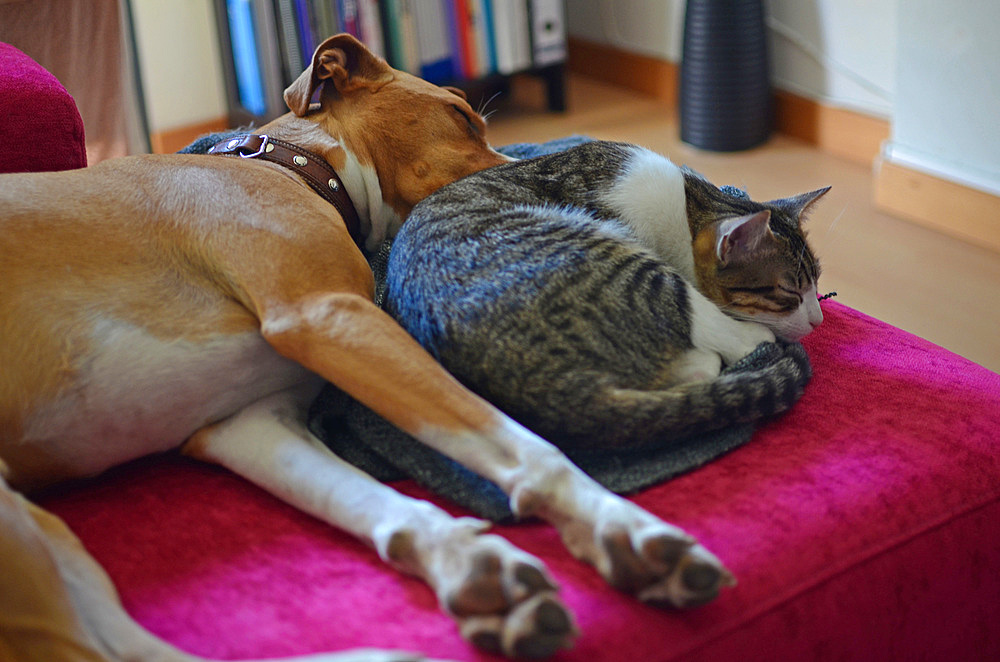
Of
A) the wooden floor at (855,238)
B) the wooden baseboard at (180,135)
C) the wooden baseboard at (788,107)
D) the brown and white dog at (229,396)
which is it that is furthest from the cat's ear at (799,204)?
the wooden baseboard at (180,135)

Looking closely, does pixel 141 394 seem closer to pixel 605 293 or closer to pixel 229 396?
pixel 229 396

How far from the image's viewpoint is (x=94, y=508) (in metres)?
1.47

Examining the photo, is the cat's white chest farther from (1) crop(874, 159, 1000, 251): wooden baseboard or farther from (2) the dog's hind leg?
(1) crop(874, 159, 1000, 251): wooden baseboard

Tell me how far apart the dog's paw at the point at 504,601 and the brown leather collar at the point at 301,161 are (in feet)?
3.06

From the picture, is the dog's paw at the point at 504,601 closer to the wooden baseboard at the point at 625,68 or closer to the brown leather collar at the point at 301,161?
the brown leather collar at the point at 301,161

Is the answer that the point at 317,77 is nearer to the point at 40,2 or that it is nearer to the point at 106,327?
the point at 106,327

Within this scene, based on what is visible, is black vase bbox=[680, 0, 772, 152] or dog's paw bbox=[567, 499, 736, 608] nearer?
dog's paw bbox=[567, 499, 736, 608]

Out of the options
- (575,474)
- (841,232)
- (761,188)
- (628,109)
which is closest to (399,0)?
(628,109)

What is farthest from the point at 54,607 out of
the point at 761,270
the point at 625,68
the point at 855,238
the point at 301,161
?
the point at 625,68

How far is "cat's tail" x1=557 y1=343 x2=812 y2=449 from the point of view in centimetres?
138

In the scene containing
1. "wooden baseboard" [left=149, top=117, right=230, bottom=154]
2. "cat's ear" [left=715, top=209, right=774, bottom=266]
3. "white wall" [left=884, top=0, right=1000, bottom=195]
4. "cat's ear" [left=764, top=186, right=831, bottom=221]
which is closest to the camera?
"cat's ear" [left=715, top=209, right=774, bottom=266]

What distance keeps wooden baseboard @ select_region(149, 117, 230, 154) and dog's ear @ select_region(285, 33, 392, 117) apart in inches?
96.1

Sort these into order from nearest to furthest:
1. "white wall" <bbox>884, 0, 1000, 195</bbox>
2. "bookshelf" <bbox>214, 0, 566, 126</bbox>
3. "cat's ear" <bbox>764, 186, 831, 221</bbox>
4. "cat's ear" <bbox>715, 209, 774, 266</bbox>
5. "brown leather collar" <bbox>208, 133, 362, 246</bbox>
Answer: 1. "cat's ear" <bbox>715, 209, 774, 266</bbox>
2. "brown leather collar" <bbox>208, 133, 362, 246</bbox>
3. "cat's ear" <bbox>764, 186, 831, 221</bbox>
4. "white wall" <bbox>884, 0, 1000, 195</bbox>
5. "bookshelf" <bbox>214, 0, 566, 126</bbox>

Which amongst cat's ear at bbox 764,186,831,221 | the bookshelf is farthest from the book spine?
cat's ear at bbox 764,186,831,221
